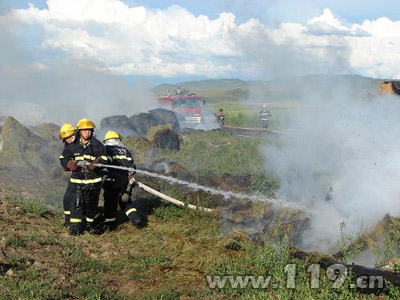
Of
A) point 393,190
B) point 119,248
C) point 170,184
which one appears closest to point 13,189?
point 170,184

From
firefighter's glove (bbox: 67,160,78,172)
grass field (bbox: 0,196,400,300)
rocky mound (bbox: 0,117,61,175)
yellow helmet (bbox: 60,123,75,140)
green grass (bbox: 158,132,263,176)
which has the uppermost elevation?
yellow helmet (bbox: 60,123,75,140)

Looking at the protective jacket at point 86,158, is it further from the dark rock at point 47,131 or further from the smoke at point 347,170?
the dark rock at point 47,131

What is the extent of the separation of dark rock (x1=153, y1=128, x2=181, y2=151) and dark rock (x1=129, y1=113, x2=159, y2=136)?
13.3ft

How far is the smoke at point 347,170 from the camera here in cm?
769

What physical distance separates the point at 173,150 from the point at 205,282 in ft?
41.1

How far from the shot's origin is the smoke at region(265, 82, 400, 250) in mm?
7691

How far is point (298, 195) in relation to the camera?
1061cm

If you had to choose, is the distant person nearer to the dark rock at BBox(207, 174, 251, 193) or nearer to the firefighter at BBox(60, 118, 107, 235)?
the dark rock at BBox(207, 174, 251, 193)

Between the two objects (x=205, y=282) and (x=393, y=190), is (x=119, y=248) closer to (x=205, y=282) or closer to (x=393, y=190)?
(x=205, y=282)

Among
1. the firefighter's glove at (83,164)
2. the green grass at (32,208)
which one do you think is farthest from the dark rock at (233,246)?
the green grass at (32,208)

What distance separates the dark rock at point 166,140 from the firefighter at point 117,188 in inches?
359

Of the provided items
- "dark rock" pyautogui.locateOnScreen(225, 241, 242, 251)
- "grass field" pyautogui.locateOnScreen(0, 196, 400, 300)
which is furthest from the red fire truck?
"dark rock" pyautogui.locateOnScreen(225, 241, 242, 251)

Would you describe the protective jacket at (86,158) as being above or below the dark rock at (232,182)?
above

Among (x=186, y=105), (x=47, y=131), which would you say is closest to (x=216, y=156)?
(x=47, y=131)
